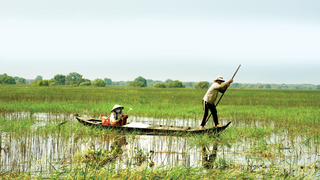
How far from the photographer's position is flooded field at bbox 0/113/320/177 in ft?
18.3

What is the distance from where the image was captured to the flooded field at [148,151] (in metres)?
5.59

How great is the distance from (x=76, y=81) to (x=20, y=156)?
15174 centimetres

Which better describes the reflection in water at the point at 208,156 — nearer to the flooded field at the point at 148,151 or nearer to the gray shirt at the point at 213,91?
the flooded field at the point at 148,151

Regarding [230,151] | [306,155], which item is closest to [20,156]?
[230,151]

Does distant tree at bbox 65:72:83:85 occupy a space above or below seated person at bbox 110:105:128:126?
above

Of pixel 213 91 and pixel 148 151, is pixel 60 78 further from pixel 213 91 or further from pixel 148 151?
pixel 148 151

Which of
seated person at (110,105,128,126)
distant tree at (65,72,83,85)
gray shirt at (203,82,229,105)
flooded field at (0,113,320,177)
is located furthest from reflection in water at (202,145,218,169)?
distant tree at (65,72,83,85)

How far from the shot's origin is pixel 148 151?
6133 mm

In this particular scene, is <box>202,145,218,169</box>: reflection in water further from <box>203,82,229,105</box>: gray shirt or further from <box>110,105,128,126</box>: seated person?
<box>110,105,128,126</box>: seated person

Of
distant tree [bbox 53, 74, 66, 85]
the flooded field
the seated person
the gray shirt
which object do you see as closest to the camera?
the flooded field

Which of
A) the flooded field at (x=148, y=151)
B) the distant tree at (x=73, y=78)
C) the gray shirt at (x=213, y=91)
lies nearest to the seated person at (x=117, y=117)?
the flooded field at (x=148, y=151)

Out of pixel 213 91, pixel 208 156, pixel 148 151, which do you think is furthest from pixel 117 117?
pixel 208 156

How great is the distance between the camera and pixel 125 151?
6.86 m

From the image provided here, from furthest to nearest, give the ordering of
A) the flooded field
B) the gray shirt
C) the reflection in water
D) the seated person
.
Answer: the seated person < the gray shirt < the reflection in water < the flooded field
